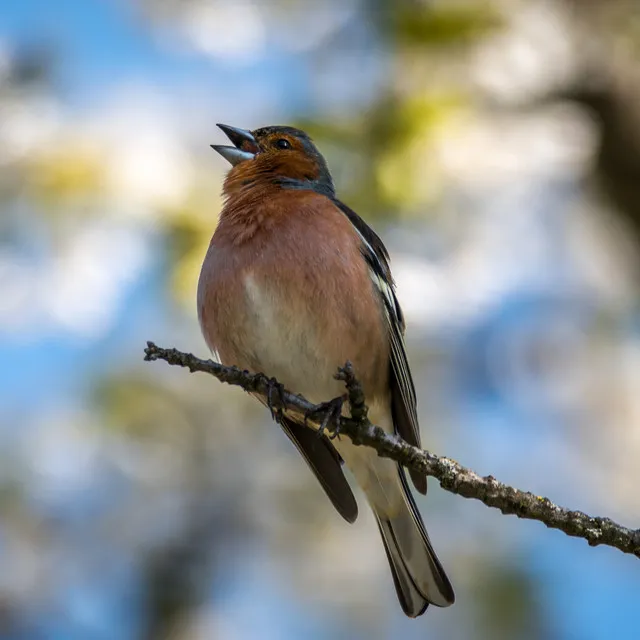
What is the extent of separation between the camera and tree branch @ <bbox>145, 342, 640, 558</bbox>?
3.37m

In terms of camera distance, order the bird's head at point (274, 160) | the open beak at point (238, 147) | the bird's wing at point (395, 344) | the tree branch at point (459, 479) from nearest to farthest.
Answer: the tree branch at point (459, 479), the bird's wing at point (395, 344), the bird's head at point (274, 160), the open beak at point (238, 147)

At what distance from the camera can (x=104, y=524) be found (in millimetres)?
7770

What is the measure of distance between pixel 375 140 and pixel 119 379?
2578 mm

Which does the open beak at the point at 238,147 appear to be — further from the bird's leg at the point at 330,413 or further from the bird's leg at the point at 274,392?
the bird's leg at the point at 330,413

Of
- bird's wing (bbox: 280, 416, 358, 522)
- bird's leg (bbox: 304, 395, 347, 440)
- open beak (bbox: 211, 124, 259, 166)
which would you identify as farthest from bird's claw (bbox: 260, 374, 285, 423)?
open beak (bbox: 211, 124, 259, 166)

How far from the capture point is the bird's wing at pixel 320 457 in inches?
200

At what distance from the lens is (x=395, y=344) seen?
502cm

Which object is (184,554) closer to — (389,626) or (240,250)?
(389,626)

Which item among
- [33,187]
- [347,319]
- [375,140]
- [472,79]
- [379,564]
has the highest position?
[472,79]

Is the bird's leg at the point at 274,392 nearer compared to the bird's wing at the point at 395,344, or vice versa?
the bird's leg at the point at 274,392

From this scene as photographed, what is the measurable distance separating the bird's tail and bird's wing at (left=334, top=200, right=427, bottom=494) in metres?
0.37

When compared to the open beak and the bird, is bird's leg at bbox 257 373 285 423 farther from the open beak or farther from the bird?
the open beak

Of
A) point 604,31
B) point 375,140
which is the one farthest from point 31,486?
point 604,31

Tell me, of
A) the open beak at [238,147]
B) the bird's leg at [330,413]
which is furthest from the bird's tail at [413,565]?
the open beak at [238,147]
